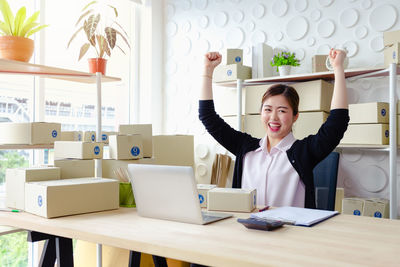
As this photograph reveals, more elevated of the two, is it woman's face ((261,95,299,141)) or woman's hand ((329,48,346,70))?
woman's hand ((329,48,346,70))

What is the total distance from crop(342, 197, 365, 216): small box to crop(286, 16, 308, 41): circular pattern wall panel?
140cm

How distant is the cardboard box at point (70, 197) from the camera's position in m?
1.35

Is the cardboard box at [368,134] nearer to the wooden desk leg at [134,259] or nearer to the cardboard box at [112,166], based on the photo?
the cardboard box at [112,166]

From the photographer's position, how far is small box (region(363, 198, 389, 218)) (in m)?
2.65

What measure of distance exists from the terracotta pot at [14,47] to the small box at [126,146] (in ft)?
2.22

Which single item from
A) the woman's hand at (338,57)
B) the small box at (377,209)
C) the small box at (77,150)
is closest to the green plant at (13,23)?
the small box at (77,150)

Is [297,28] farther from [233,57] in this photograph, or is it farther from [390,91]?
[390,91]

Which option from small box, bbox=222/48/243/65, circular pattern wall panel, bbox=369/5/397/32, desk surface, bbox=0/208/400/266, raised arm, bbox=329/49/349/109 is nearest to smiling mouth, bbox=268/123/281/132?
raised arm, bbox=329/49/349/109

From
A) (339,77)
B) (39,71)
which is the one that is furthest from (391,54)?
(39,71)

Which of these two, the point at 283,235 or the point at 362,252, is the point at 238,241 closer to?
the point at 283,235

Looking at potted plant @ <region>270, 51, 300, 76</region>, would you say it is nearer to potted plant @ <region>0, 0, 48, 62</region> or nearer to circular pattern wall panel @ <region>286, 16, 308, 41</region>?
circular pattern wall panel @ <region>286, 16, 308, 41</region>

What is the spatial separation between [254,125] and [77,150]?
5.61 feet

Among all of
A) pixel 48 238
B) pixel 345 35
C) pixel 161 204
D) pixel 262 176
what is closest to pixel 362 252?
pixel 161 204

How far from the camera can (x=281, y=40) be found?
11.2 ft
